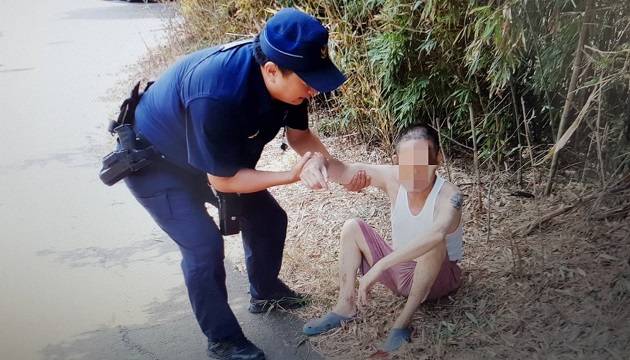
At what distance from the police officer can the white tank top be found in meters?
0.20

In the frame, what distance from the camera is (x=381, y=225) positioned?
3.60 metres

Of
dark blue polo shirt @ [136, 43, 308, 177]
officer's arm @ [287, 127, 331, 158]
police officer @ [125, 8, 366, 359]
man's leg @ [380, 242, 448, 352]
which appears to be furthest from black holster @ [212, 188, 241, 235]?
man's leg @ [380, 242, 448, 352]

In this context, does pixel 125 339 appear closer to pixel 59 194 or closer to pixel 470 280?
pixel 470 280

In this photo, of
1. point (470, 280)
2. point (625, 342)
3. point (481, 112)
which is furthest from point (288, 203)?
point (625, 342)

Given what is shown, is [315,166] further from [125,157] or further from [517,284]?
[517,284]

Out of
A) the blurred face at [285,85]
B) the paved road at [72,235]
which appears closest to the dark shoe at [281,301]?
the paved road at [72,235]

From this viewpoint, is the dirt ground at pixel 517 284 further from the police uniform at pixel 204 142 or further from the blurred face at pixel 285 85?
the blurred face at pixel 285 85

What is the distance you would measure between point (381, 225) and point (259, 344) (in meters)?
1.13

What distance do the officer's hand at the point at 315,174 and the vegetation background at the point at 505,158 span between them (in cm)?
82

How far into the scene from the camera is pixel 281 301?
120 inches

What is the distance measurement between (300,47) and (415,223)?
0.86 meters

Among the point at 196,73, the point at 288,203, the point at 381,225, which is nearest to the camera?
the point at 196,73

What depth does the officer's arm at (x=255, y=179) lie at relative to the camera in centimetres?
230

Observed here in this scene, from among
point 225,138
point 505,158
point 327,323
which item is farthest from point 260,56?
point 505,158
